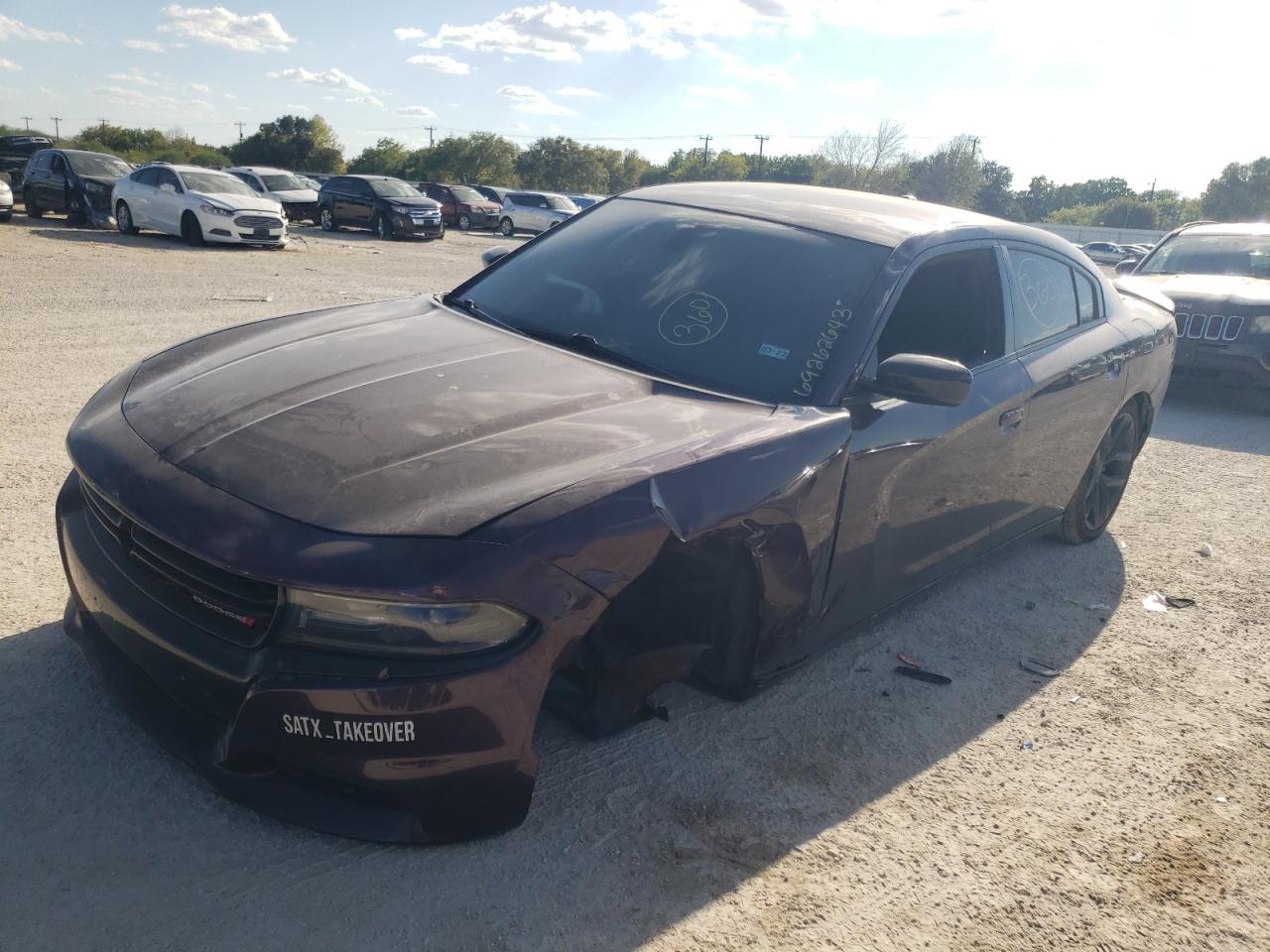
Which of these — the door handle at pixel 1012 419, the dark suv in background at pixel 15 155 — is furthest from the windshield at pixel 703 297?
the dark suv in background at pixel 15 155

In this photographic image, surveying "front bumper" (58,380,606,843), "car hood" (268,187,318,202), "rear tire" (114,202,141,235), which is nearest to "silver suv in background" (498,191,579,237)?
"car hood" (268,187,318,202)

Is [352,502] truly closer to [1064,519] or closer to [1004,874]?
[1004,874]

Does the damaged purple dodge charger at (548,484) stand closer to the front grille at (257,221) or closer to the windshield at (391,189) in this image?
the front grille at (257,221)

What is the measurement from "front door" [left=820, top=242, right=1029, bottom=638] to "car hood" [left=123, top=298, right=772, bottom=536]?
500 millimetres

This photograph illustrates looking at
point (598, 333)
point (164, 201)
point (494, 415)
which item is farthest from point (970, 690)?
point (164, 201)

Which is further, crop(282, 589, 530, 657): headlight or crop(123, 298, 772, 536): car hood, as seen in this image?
crop(123, 298, 772, 536): car hood

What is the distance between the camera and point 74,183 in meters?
19.9

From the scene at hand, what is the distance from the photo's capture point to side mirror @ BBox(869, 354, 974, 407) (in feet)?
9.53

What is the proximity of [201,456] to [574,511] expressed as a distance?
0.94m

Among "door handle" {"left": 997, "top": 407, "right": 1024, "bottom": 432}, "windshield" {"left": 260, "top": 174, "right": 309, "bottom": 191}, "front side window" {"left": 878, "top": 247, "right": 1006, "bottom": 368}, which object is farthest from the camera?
"windshield" {"left": 260, "top": 174, "right": 309, "bottom": 191}

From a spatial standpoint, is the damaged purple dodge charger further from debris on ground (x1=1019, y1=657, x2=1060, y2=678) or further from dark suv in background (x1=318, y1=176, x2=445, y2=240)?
dark suv in background (x1=318, y1=176, x2=445, y2=240)

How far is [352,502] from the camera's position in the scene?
2.10 meters

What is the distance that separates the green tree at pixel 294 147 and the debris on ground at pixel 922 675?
6976cm

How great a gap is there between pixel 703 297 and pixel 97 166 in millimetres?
21524
